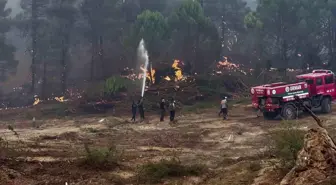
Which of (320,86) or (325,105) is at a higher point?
(320,86)

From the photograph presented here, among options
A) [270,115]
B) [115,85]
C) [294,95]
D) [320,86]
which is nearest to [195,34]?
[115,85]

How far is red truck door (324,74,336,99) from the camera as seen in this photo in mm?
20656

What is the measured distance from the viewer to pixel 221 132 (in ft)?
56.4

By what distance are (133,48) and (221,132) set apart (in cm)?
2176

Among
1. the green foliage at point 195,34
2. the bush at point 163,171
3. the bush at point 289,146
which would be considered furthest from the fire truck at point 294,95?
the green foliage at point 195,34

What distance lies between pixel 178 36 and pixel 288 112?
2274 cm

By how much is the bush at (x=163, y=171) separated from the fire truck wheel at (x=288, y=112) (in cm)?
1063

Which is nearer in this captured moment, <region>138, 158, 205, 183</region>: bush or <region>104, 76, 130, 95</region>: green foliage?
<region>138, 158, 205, 183</region>: bush

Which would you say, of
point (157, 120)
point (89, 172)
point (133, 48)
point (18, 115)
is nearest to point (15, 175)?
point (89, 172)

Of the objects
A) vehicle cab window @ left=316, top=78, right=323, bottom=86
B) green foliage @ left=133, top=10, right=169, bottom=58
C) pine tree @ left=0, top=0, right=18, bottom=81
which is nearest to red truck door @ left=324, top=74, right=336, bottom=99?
vehicle cab window @ left=316, top=78, right=323, bottom=86

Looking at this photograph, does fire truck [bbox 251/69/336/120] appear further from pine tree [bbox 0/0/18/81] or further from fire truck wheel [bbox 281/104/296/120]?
pine tree [bbox 0/0/18/81]

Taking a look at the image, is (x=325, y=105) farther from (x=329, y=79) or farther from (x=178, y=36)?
(x=178, y=36)

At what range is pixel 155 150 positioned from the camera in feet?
43.0

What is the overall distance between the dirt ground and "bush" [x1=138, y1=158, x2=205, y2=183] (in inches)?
8.5
